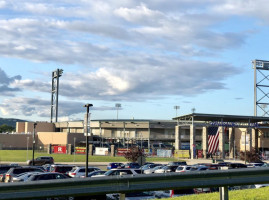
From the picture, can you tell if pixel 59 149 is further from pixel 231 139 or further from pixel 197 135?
pixel 197 135

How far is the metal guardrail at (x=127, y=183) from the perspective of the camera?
5.79 metres

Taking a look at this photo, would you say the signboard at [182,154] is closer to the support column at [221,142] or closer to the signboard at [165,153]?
the signboard at [165,153]

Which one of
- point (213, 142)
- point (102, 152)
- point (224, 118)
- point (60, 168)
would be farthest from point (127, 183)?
point (102, 152)

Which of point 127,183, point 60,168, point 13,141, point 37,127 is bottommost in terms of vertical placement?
→ point 60,168

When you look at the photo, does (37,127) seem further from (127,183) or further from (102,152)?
(127,183)

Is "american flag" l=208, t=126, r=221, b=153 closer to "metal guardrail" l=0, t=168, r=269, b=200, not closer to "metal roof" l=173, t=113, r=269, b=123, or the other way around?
"metal roof" l=173, t=113, r=269, b=123

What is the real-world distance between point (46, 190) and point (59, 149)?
305 feet

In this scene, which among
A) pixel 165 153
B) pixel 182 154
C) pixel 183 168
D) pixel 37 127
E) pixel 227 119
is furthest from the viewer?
pixel 37 127

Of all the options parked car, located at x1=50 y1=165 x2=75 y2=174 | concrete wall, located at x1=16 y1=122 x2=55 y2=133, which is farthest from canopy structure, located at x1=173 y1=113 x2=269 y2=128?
concrete wall, located at x1=16 y1=122 x2=55 y2=133

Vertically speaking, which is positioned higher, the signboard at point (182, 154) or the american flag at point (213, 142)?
the american flag at point (213, 142)

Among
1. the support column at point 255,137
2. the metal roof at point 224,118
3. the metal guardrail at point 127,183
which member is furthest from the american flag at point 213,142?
the metal guardrail at point 127,183

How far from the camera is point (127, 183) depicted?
653 centimetres

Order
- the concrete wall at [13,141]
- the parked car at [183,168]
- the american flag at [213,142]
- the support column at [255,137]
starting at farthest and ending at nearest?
the concrete wall at [13,141], the support column at [255,137], the american flag at [213,142], the parked car at [183,168]

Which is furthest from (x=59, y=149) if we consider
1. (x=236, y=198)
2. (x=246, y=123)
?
(x=236, y=198)
